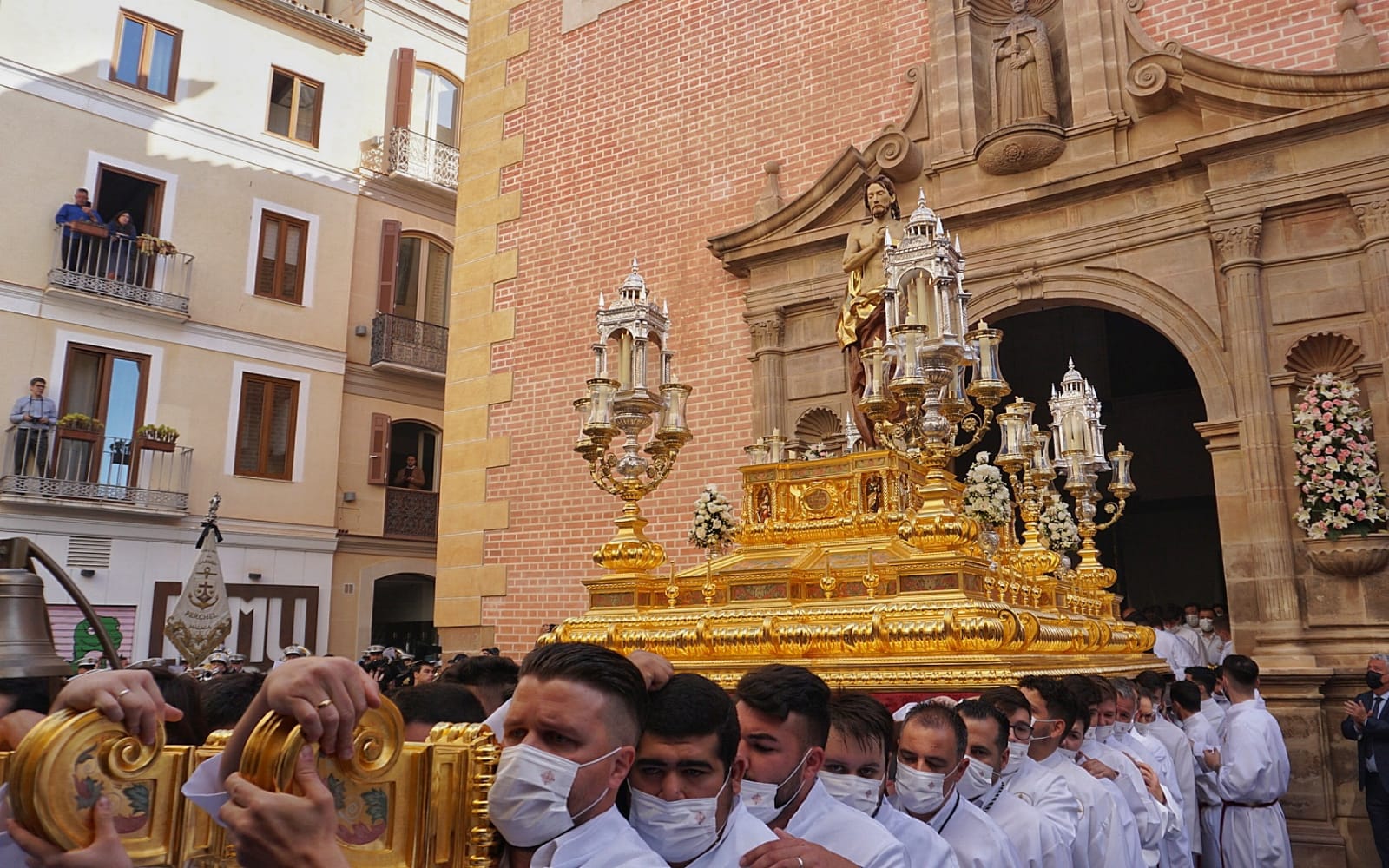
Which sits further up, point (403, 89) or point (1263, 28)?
point (403, 89)

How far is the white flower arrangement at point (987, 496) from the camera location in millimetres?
7918

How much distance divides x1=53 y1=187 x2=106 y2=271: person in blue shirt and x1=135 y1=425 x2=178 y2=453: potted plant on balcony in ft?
8.22

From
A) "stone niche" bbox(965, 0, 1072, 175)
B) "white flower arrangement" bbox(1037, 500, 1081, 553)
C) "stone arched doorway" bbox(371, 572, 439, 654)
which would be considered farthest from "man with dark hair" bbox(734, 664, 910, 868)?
"stone arched doorway" bbox(371, 572, 439, 654)

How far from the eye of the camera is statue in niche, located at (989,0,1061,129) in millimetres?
10133

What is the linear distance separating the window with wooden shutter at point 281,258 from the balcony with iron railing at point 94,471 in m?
3.11

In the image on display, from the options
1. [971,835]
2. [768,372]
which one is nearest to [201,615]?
[768,372]

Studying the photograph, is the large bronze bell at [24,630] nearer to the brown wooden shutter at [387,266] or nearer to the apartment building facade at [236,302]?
the apartment building facade at [236,302]

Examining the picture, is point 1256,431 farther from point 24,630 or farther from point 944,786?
point 24,630

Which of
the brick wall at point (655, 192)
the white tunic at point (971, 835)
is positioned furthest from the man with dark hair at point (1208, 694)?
the white tunic at point (971, 835)

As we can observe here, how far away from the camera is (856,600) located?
199 inches

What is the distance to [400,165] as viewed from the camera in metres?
19.6

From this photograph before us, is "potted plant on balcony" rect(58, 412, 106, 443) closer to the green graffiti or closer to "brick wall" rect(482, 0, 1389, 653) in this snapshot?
the green graffiti

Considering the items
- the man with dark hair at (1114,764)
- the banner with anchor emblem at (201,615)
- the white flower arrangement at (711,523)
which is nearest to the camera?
the man with dark hair at (1114,764)

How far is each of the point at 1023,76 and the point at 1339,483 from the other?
4.67m
